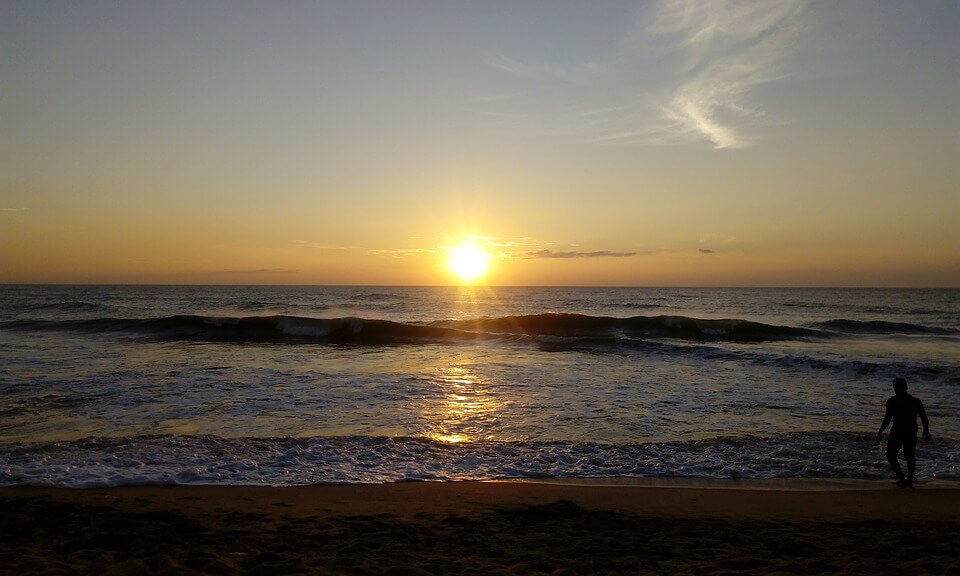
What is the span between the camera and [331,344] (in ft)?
85.4

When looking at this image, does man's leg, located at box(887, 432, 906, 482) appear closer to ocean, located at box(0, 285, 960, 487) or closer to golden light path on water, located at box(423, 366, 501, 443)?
ocean, located at box(0, 285, 960, 487)

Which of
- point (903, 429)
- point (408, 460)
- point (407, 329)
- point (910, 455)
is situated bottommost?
point (408, 460)

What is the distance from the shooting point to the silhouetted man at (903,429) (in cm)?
784

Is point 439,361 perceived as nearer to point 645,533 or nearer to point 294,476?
point 294,476

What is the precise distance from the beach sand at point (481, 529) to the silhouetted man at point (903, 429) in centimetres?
38

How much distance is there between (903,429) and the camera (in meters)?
7.93

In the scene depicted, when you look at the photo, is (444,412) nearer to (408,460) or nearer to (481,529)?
(408,460)

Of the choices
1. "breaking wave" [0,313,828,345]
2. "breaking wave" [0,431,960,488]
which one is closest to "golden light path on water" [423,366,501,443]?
"breaking wave" [0,431,960,488]

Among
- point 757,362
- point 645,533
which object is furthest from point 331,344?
point 645,533

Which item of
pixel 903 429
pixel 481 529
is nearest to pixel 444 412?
pixel 481 529

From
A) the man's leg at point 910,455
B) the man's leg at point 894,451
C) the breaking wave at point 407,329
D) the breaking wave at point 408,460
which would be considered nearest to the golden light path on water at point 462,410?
the breaking wave at point 408,460

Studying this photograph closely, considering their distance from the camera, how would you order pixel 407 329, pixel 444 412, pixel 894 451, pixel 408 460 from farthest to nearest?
pixel 407 329, pixel 444 412, pixel 408 460, pixel 894 451

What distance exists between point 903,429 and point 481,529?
241 inches

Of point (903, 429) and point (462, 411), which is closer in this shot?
point (903, 429)
